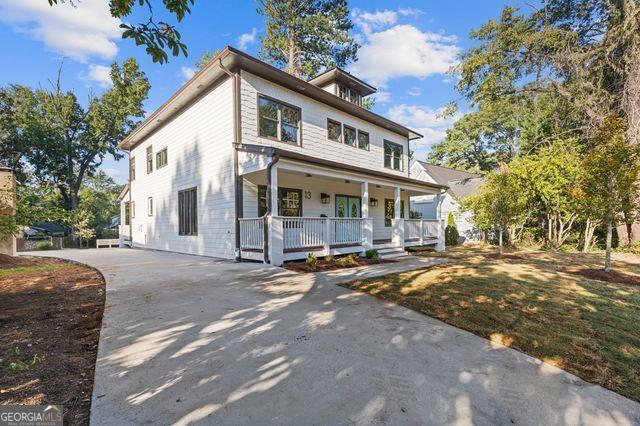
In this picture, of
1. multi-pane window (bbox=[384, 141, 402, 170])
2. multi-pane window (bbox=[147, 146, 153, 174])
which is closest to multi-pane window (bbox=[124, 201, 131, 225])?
multi-pane window (bbox=[147, 146, 153, 174])

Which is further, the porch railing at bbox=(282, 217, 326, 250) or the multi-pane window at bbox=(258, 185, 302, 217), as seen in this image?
the multi-pane window at bbox=(258, 185, 302, 217)

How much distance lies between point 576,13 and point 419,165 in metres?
12.8

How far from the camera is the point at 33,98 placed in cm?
2300

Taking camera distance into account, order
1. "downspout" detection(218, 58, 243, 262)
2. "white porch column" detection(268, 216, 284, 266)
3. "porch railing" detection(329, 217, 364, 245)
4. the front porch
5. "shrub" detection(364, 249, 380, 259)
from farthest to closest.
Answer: "shrub" detection(364, 249, 380, 259) → "porch railing" detection(329, 217, 364, 245) → "downspout" detection(218, 58, 243, 262) → the front porch → "white porch column" detection(268, 216, 284, 266)

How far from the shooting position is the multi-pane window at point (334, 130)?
1246 centimetres

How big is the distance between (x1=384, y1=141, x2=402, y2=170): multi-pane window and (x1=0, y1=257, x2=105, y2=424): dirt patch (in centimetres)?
1323

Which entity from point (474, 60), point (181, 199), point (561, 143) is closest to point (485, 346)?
point (181, 199)

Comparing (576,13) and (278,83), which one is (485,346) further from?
(576,13)

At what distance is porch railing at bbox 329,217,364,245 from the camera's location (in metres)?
9.70

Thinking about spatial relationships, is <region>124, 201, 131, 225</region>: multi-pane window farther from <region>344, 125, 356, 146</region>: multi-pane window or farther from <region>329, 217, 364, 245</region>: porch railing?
<region>329, 217, 364, 245</region>: porch railing

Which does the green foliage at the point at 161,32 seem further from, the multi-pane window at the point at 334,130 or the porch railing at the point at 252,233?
the multi-pane window at the point at 334,130

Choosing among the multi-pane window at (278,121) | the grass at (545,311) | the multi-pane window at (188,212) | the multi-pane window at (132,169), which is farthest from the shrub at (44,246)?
the grass at (545,311)

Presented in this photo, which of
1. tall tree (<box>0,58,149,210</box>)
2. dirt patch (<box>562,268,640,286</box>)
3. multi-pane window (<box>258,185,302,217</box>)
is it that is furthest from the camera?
tall tree (<box>0,58,149,210</box>)

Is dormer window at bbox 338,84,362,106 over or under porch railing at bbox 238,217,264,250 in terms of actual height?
over
